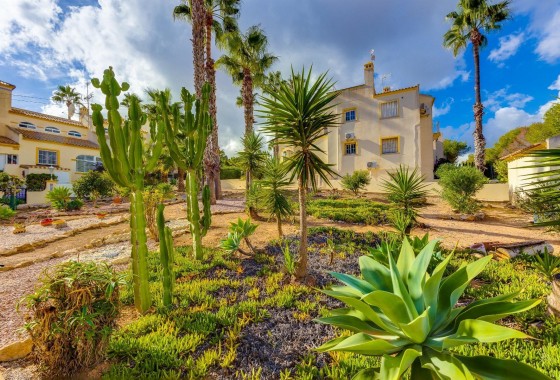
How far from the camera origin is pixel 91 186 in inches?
712

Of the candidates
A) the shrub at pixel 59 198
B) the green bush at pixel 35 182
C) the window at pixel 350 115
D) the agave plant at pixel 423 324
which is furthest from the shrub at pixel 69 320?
the window at pixel 350 115

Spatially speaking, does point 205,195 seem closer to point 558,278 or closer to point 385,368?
point 385,368

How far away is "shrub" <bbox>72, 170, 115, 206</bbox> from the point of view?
58.5 ft

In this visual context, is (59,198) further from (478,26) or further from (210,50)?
(478,26)

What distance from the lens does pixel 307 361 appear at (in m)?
2.85

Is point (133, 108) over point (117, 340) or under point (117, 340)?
over

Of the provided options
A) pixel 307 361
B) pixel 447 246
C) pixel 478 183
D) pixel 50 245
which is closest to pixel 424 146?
pixel 478 183

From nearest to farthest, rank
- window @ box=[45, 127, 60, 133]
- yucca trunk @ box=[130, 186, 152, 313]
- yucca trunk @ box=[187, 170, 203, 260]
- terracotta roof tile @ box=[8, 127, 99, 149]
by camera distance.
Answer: yucca trunk @ box=[130, 186, 152, 313], yucca trunk @ box=[187, 170, 203, 260], terracotta roof tile @ box=[8, 127, 99, 149], window @ box=[45, 127, 60, 133]

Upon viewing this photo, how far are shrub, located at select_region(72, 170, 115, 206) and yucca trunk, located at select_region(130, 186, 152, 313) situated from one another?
16986 millimetres

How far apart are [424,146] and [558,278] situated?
21.9 m

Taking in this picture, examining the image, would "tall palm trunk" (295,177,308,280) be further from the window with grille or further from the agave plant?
the window with grille

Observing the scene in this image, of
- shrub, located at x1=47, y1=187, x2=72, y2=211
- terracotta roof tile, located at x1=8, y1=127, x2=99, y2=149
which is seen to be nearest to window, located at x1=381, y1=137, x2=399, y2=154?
shrub, located at x1=47, y1=187, x2=72, y2=211

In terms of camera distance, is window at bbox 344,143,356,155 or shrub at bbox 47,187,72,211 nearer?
shrub at bbox 47,187,72,211

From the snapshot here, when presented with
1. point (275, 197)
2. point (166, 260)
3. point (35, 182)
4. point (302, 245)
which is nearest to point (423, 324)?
point (302, 245)
